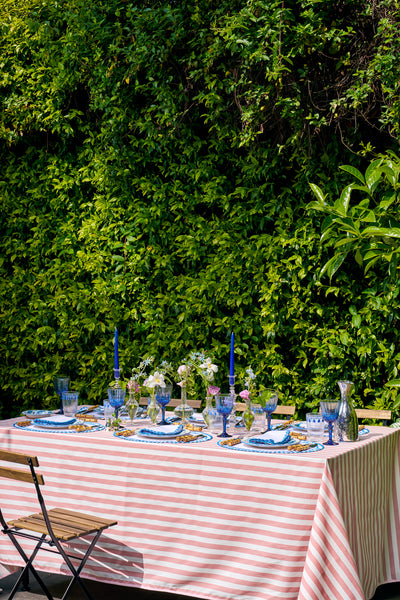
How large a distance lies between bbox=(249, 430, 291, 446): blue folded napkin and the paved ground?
998 mm

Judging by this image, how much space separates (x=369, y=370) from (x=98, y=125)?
8.97ft

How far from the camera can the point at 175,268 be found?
4.93 m

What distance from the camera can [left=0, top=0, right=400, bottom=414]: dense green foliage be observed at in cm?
416

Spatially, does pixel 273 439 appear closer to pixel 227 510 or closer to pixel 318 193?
pixel 227 510

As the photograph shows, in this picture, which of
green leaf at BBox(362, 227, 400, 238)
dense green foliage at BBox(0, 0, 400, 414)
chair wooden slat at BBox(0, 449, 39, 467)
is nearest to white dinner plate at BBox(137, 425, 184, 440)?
chair wooden slat at BBox(0, 449, 39, 467)

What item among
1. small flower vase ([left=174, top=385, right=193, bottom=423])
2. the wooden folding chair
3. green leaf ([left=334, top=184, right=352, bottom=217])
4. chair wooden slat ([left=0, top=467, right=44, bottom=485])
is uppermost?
green leaf ([left=334, top=184, right=352, bottom=217])

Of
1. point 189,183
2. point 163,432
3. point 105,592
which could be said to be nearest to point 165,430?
point 163,432

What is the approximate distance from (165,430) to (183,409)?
0.31 metres

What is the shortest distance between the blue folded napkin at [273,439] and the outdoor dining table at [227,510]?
8 cm

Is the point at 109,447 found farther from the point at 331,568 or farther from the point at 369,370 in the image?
the point at 369,370

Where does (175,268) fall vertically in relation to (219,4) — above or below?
below

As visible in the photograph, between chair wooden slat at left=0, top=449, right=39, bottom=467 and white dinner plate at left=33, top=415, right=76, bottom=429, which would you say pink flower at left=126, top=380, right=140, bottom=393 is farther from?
chair wooden slat at left=0, top=449, right=39, bottom=467

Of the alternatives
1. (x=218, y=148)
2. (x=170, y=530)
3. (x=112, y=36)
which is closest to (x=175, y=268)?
(x=218, y=148)

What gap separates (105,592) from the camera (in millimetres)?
3512
